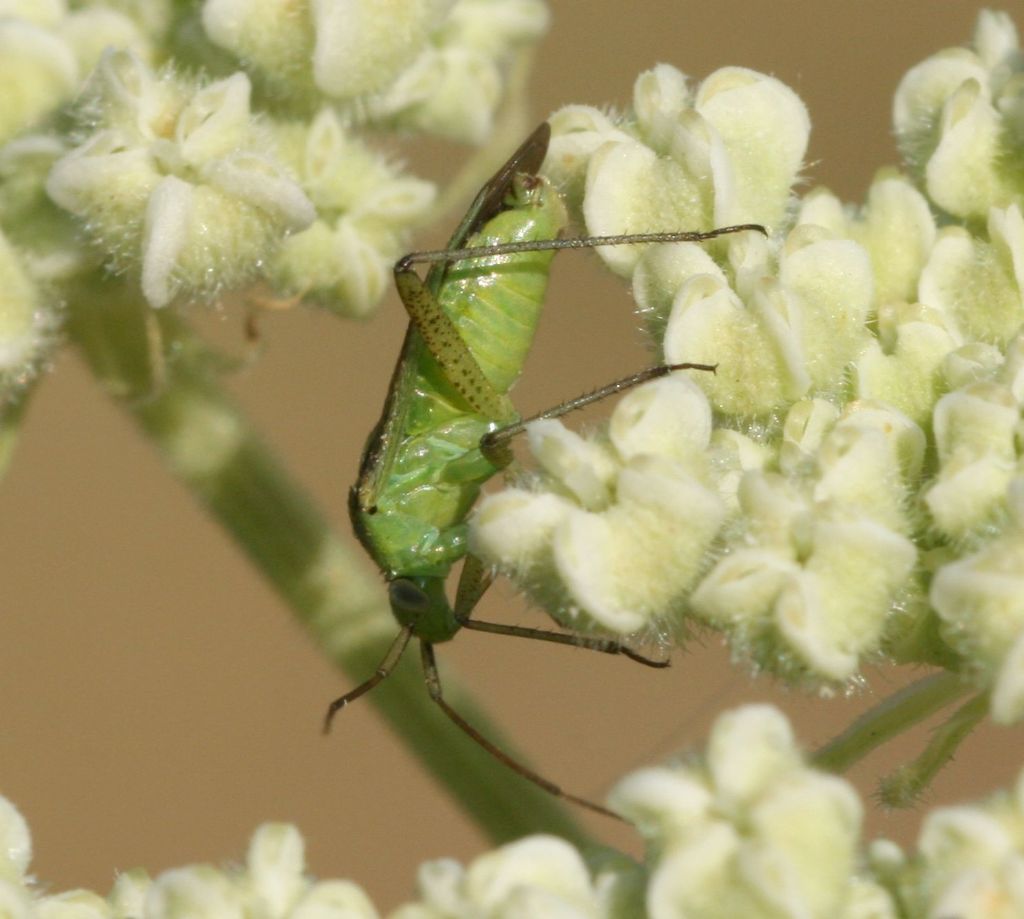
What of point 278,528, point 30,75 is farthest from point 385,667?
point 30,75

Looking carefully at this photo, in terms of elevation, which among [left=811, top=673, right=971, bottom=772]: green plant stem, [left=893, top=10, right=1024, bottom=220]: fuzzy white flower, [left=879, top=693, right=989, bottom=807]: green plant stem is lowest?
[left=879, top=693, right=989, bottom=807]: green plant stem

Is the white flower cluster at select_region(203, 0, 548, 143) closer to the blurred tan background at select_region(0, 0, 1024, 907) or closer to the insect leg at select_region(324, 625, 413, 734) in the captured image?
the insect leg at select_region(324, 625, 413, 734)

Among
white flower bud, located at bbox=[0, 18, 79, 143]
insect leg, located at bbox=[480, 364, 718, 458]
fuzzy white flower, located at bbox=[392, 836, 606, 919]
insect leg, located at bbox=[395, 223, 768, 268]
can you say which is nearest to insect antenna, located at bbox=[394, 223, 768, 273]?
insect leg, located at bbox=[395, 223, 768, 268]

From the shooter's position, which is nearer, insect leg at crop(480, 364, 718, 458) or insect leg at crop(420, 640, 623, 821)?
insect leg at crop(480, 364, 718, 458)

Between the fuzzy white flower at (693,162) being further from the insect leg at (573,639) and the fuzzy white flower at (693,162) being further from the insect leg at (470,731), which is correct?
the insect leg at (470,731)

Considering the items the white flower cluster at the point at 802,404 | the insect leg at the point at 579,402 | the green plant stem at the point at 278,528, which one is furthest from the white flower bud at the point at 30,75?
the insect leg at the point at 579,402

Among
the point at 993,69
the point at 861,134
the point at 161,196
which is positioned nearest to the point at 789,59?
the point at 861,134

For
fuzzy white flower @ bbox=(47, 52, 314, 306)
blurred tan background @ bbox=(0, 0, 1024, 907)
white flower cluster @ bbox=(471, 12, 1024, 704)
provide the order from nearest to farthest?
white flower cluster @ bbox=(471, 12, 1024, 704), fuzzy white flower @ bbox=(47, 52, 314, 306), blurred tan background @ bbox=(0, 0, 1024, 907)

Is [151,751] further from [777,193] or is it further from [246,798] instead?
[777,193]

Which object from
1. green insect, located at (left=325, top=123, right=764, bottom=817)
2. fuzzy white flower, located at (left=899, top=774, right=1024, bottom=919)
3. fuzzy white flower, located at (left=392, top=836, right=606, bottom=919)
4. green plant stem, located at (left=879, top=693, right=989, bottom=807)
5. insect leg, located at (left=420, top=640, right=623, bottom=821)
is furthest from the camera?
green insect, located at (left=325, top=123, right=764, bottom=817)
